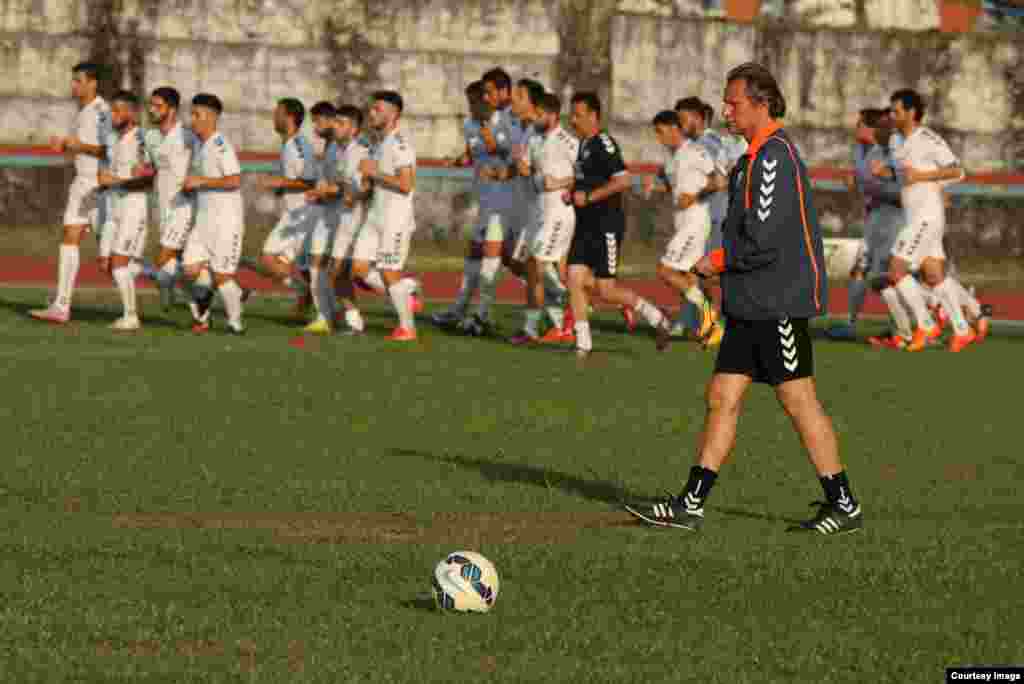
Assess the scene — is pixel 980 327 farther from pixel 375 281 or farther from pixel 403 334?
pixel 375 281

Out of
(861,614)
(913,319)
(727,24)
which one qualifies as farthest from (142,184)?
(727,24)

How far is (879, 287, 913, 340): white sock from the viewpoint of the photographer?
19812 mm

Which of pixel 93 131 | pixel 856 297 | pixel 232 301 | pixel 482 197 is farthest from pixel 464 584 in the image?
pixel 856 297

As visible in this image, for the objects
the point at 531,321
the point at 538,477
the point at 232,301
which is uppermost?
the point at 538,477

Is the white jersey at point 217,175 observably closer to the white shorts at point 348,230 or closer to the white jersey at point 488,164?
the white shorts at point 348,230

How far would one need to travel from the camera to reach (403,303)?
1925 cm

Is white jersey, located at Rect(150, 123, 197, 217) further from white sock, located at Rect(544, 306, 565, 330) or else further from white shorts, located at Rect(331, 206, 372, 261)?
white sock, located at Rect(544, 306, 565, 330)

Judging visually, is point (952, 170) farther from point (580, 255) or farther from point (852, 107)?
point (852, 107)

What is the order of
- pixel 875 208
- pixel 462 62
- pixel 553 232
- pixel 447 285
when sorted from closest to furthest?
1. pixel 553 232
2. pixel 875 208
3. pixel 447 285
4. pixel 462 62

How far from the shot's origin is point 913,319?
64.6 feet

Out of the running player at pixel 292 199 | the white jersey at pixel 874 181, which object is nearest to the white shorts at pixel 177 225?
the running player at pixel 292 199

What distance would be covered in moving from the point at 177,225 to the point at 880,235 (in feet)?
22.6

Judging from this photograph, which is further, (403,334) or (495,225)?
(495,225)

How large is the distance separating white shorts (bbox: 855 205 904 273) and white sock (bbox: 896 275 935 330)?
586 mm
